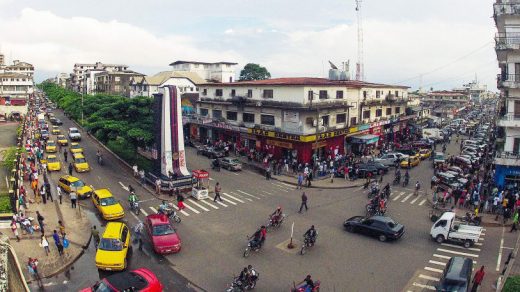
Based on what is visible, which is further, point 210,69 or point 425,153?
point 210,69

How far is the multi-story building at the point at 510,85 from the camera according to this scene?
3190 cm

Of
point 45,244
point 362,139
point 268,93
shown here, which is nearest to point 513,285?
point 45,244

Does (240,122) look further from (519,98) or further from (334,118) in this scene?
(519,98)

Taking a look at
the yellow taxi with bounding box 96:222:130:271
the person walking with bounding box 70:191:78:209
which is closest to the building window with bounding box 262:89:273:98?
the person walking with bounding box 70:191:78:209

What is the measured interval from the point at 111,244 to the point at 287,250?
906 cm

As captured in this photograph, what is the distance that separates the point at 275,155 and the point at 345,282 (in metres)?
27.6

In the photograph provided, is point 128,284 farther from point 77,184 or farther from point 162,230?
point 77,184

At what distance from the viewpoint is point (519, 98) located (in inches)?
1267

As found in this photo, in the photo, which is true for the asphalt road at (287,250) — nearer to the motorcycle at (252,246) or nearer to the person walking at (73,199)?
the motorcycle at (252,246)

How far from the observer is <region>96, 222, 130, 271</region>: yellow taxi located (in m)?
18.6

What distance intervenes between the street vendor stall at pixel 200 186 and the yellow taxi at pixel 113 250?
32.0 feet

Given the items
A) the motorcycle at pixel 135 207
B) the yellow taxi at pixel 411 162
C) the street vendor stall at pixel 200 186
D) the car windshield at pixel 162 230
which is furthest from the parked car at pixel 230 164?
the car windshield at pixel 162 230

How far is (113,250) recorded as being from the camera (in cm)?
1928

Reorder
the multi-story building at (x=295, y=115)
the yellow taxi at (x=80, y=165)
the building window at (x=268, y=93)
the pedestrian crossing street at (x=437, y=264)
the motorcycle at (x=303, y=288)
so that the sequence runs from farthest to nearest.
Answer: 1. the building window at (x=268, y=93)
2. the multi-story building at (x=295, y=115)
3. the yellow taxi at (x=80, y=165)
4. the pedestrian crossing street at (x=437, y=264)
5. the motorcycle at (x=303, y=288)
